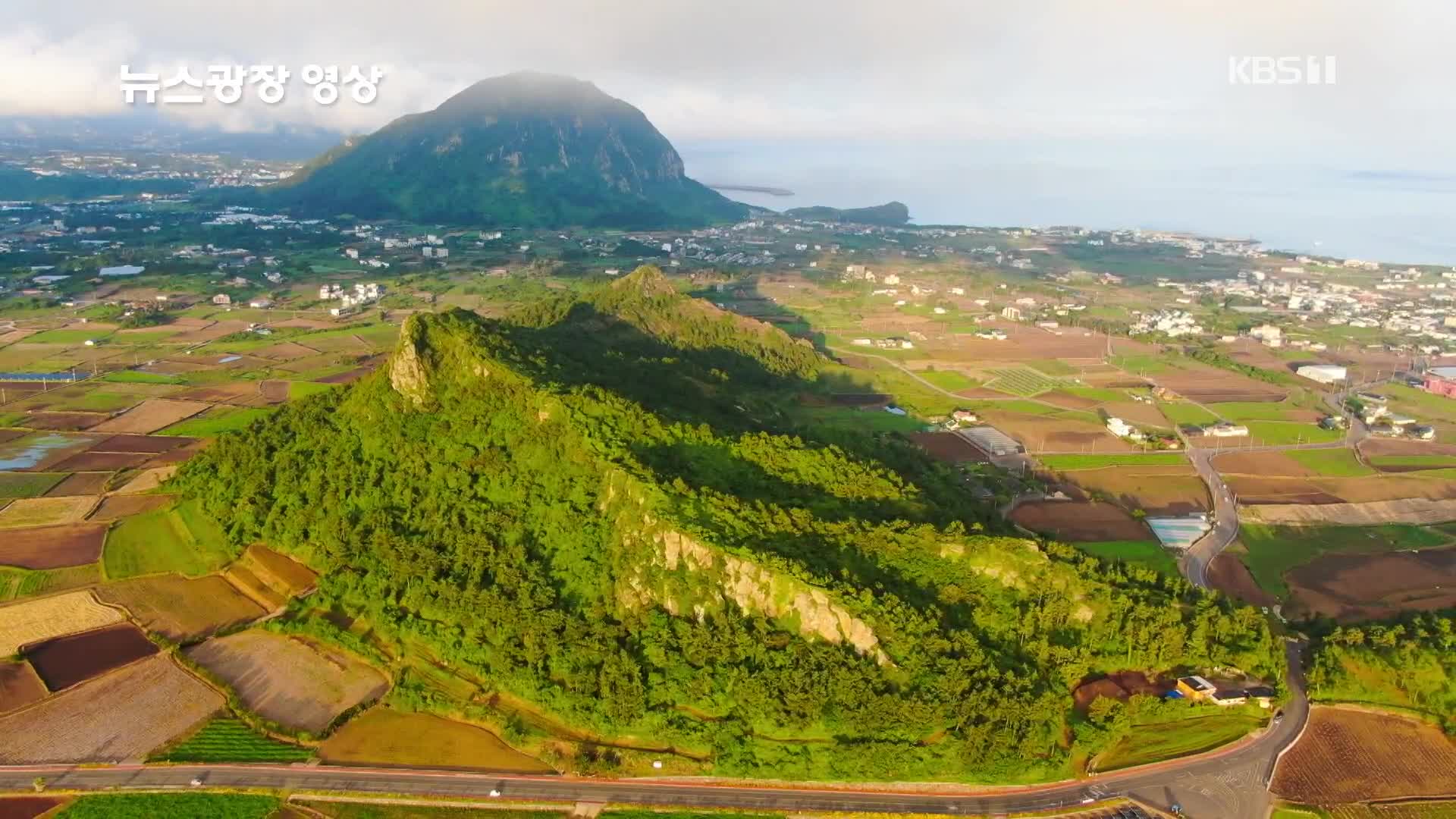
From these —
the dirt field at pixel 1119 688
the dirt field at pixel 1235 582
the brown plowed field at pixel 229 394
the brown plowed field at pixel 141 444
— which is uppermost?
the brown plowed field at pixel 229 394

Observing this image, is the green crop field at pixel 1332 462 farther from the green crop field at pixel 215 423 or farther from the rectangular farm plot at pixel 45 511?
the rectangular farm plot at pixel 45 511

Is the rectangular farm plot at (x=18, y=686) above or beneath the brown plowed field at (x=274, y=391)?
beneath

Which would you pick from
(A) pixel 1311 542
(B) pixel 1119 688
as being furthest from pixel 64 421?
(A) pixel 1311 542

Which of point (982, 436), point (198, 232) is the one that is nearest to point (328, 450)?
point (982, 436)

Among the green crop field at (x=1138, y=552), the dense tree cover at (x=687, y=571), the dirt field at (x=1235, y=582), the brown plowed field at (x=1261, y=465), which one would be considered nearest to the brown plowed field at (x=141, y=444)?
the dense tree cover at (x=687, y=571)

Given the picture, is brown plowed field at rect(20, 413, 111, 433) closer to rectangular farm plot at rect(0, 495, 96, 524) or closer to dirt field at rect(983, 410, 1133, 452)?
rectangular farm plot at rect(0, 495, 96, 524)

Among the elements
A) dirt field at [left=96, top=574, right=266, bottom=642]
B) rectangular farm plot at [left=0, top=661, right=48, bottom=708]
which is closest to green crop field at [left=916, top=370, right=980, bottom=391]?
dirt field at [left=96, top=574, right=266, bottom=642]

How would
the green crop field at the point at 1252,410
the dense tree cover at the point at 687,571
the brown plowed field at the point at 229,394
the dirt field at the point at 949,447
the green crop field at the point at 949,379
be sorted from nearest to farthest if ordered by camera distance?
the dense tree cover at the point at 687,571, the dirt field at the point at 949,447, the brown plowed field at the point at 229,394, the green crop field at the point at 1252,410, the green crop field at the point at 949,379
